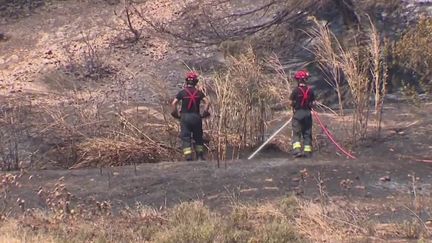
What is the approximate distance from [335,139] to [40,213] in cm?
719

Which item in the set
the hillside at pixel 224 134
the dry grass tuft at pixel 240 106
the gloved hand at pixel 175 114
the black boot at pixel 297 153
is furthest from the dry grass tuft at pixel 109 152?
the black boot at pixel 297 153

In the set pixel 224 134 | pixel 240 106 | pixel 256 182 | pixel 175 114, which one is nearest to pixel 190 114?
pixel 175 114

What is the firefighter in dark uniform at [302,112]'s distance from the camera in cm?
1263

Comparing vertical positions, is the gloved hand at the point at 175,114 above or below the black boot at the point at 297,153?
above

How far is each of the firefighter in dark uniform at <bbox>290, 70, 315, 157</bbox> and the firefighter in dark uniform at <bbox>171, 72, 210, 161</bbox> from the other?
1.49 m

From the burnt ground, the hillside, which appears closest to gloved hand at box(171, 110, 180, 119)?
the hillside

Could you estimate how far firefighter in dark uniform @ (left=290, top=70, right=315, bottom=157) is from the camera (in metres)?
12.6

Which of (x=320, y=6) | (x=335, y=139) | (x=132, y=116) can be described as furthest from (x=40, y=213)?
(x=320, y=6)

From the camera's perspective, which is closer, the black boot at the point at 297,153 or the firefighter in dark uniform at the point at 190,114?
the black boot at the point at 297,153

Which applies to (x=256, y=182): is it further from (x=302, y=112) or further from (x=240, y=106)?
(x=240, y=106)

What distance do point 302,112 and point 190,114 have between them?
189 cm

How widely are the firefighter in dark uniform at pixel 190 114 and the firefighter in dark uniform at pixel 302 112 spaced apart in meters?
1.49

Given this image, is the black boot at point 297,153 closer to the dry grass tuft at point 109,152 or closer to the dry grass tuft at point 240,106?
the dry grass tuft at point 240,106

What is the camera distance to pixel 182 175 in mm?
10844
